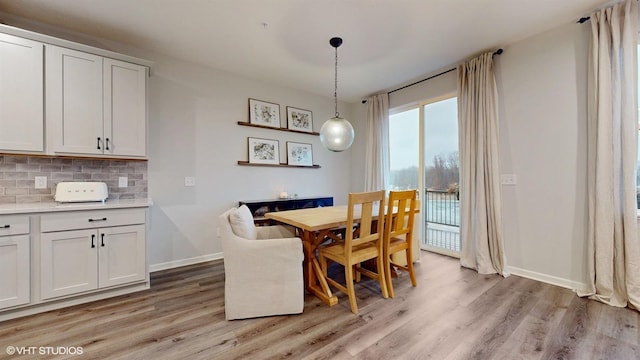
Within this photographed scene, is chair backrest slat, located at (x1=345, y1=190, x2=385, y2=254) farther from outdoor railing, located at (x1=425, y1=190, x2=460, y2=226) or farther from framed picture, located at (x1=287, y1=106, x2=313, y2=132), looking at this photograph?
framed picture, located at (x1=287, y1=106, x2=313, y2=132)

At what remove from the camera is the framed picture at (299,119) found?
4137 millimetres

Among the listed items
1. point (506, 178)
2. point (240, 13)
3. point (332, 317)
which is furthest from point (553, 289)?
point (240, 13)

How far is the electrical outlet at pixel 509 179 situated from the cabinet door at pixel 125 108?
3.98m

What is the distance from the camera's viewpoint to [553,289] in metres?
2.47

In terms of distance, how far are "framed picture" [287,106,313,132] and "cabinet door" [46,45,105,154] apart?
2345mm

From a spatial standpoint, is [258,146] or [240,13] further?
[258,146]

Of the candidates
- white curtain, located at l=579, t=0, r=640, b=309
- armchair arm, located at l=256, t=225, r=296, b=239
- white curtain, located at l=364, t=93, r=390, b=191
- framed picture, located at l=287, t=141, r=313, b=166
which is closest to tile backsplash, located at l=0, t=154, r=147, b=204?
armchair arm, located at l=256, t=225, r=296, b=239

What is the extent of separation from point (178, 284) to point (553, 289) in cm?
374

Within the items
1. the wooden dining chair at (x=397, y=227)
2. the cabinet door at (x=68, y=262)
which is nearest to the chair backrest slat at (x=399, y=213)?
the wooden dining chair at (x=397, y=227)

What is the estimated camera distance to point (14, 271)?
1.96 meters

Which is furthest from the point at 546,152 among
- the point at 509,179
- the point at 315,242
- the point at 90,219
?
the point at 90,219

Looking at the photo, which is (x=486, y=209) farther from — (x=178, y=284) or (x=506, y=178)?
(x=178, y=284)

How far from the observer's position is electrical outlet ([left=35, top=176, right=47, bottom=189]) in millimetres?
2424

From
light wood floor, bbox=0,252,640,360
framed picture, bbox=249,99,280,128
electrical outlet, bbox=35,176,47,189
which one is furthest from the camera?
framed picture, bbox=249,99,280,128
